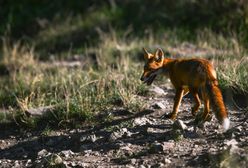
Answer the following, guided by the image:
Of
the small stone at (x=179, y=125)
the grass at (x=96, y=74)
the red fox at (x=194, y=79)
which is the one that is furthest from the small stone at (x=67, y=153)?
the red fox at (x=194, y=79)

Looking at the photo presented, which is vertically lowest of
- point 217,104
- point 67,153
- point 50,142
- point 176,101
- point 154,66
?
point 50,142

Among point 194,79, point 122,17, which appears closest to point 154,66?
point 194,79

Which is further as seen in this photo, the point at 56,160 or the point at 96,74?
the point at 96,74

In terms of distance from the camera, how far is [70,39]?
1446 centimetres

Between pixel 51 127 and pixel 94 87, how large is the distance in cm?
118

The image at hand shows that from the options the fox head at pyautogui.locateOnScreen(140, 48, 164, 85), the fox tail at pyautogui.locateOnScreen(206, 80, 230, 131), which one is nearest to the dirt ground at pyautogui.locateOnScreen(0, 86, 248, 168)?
the fox tail at pyautogui.locateOnScreen(206, 80, 230, 131)

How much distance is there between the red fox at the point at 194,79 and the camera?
6973 millimetres

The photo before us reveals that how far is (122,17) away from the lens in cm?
1499

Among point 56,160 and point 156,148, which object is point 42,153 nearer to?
point 56,160

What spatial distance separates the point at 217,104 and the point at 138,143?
1.11 meters

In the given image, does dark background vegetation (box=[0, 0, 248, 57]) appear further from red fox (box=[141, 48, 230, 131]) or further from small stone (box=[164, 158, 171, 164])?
small stone (box=[164, 158, 171, 164])

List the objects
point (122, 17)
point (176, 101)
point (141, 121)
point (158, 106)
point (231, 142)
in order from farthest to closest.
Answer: point (122, 17)
point (158, 106)
point (141, 121)
point (176, 101)
point (231, 142)

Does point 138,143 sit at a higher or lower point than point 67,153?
higher

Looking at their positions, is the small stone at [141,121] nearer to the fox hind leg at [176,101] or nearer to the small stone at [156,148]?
the fox hind leg at [176,101]
